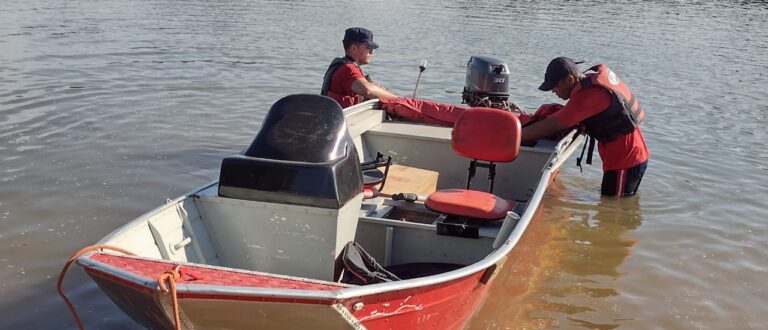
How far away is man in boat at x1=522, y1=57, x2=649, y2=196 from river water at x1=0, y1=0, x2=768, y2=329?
0.66 meters

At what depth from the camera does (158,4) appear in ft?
67.6

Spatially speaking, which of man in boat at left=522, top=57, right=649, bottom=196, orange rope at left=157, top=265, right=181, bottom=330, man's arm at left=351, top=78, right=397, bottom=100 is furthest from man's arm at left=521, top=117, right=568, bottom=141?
orange rope at left=157, top=265, right=181, bottom=330

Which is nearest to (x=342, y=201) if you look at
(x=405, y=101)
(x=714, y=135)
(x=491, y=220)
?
(x=491, y=220)

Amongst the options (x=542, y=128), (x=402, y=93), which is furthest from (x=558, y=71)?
(x=402, y=93)

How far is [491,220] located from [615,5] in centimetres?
2308

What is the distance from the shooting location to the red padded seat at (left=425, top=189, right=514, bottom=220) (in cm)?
447

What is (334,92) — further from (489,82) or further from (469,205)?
(469,205)

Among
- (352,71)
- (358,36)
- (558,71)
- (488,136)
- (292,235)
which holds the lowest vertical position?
(292,235)

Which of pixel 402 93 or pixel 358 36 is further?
pixel 402 93

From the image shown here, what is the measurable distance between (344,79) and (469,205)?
241cm

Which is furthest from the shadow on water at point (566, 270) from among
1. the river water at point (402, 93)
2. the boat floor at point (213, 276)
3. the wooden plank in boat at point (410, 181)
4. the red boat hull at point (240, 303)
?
A: the boat floor at point (213, 276)

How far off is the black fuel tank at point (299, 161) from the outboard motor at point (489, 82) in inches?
136

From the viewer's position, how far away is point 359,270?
3670mm

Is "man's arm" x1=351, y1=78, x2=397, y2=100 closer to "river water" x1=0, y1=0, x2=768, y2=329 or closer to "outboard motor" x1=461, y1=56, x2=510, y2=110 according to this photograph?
"outboard motor" x1=461, y1=56, x2=510, y2=110
